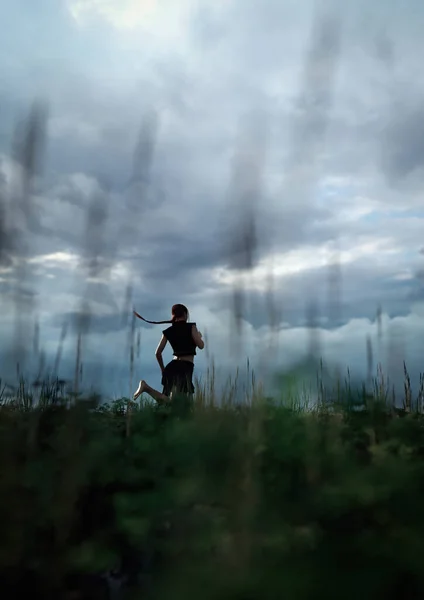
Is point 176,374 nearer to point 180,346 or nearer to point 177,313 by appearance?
point 180,346

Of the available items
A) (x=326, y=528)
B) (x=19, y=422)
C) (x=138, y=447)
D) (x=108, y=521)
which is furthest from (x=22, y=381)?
(x=326, y=528)

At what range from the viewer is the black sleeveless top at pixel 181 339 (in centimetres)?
710

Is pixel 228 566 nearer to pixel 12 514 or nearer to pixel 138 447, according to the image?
pixel 12 514

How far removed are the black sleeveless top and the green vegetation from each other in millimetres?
4302

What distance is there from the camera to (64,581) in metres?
1.83

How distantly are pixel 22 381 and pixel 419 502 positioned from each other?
3423 millimetres

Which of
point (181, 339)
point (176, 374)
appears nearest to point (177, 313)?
point (181, 339)

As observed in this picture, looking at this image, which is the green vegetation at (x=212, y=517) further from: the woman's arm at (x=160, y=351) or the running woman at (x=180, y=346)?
the woman's arm at (x=160, y=351)

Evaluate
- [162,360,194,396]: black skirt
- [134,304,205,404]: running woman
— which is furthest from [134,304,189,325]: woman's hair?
[162,360,194,396]: black skirt

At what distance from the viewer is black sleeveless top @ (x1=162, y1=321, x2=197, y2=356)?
710 cm

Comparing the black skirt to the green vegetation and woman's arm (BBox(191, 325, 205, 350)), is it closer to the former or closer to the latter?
woman's arm (BBox(191, 325, 205, 350))

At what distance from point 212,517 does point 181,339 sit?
17.4ft

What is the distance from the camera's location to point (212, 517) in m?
1.81

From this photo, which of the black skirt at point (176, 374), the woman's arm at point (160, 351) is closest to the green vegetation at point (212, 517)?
the black skirt at point (176, 374)
